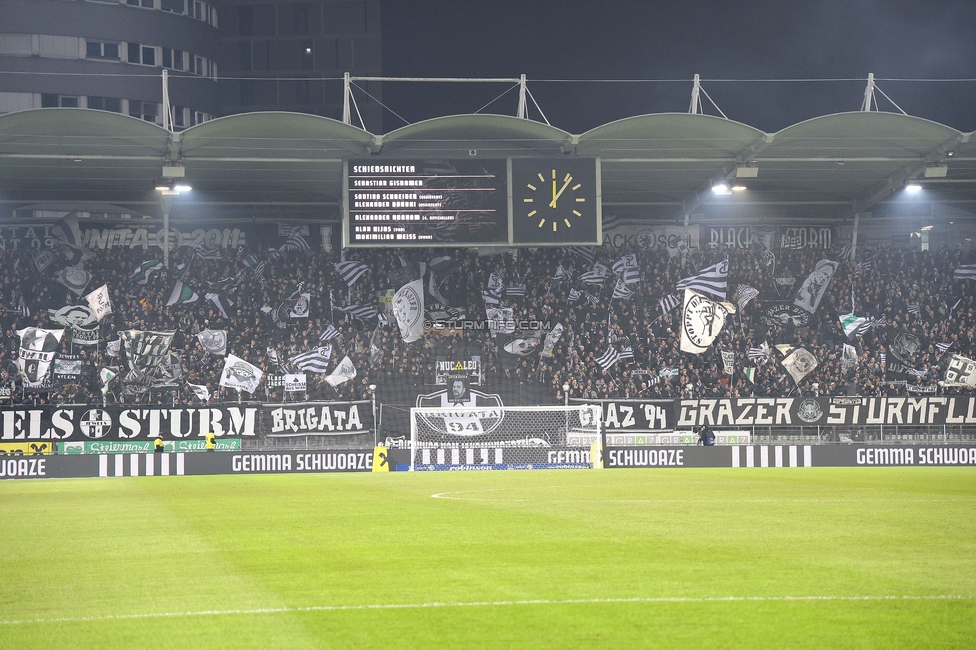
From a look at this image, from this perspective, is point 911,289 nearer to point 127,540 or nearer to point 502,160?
point 502,160

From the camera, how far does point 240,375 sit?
38.8m

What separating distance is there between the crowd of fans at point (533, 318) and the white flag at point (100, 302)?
332 mm

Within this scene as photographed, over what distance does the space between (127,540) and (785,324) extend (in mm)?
33466

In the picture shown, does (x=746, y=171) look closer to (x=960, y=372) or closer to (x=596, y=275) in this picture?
(x=596, y=275)

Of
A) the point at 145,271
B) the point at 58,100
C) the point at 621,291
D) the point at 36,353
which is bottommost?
the point at 36,353

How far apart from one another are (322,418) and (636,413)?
10650 mm

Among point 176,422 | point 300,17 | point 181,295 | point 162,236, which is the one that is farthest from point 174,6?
point 176,422

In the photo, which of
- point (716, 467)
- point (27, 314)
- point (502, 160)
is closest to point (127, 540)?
point (502, 160)

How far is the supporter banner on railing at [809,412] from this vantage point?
124 feet

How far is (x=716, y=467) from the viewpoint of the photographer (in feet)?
110

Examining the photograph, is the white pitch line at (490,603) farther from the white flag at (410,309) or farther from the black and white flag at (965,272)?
the black and white flag at (965,272)

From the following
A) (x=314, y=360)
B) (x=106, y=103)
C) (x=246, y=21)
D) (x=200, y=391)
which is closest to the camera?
(x=200, y=391)

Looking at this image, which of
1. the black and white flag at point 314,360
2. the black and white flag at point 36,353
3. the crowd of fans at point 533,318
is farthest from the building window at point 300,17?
the black and white flag at point 314,360

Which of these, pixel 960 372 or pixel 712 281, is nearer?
pixel 960 372
